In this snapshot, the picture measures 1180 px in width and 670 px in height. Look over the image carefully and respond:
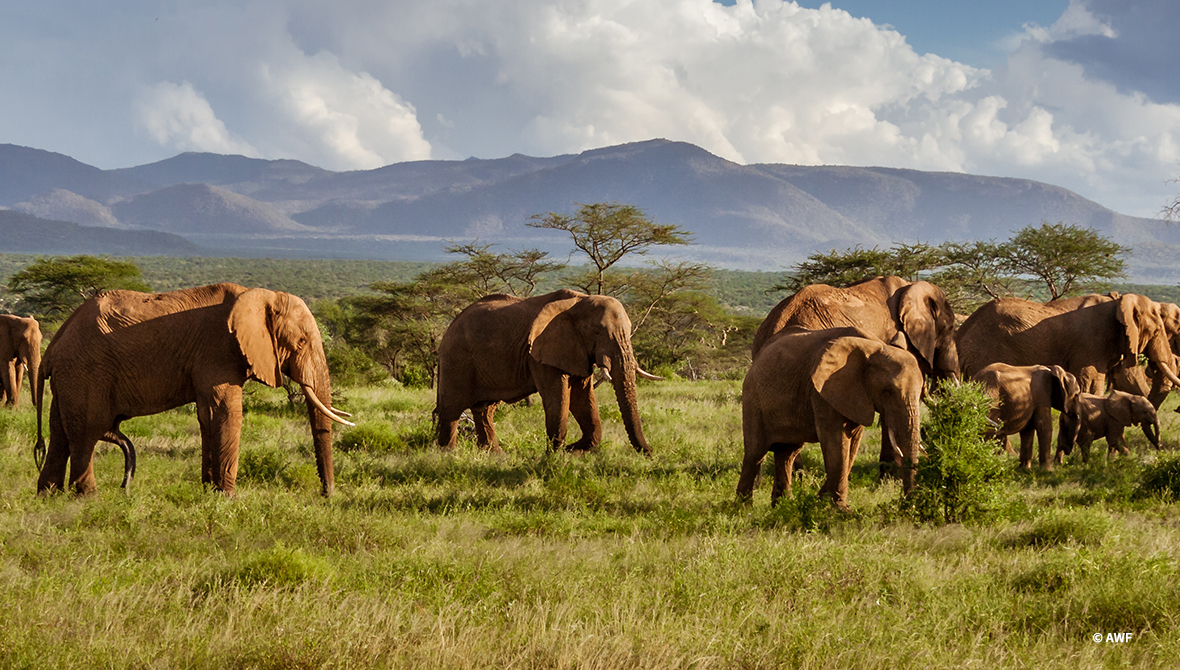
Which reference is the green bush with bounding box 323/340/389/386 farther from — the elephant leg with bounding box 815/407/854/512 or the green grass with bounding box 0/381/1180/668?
the elephant leg with bounding box 815/407/854/512

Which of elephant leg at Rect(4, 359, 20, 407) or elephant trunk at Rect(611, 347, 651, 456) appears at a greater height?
elephant trunk at Rect(611, 347, 651, 456)

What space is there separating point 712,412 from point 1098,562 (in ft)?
34.7

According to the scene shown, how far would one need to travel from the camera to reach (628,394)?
11.3 m

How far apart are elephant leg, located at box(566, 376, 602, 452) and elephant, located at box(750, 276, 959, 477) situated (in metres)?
2.66

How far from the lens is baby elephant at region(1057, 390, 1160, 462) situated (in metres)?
11.6

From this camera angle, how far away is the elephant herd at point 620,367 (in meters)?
8.02

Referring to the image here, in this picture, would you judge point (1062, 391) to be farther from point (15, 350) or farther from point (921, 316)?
point (15, 350)

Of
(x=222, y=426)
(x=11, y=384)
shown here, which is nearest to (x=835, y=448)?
(x=222, y=426)

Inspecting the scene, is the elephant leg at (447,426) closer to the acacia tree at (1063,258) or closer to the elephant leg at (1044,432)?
the elephant leg at (1044,432)

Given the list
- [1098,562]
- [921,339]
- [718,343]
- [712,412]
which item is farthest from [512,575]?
[718,343]

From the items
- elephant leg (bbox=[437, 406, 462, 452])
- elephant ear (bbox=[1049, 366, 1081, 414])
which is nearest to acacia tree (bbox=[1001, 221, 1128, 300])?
elephant ear (bbox=[1049, 366, 1081, 414])

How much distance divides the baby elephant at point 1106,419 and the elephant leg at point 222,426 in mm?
10947

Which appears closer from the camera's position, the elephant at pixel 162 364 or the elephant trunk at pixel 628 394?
the elephant at pixel 162 364

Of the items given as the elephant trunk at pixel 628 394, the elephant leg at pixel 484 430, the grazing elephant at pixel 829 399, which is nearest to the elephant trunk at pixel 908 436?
the grazing elephant at pixel 829 399
